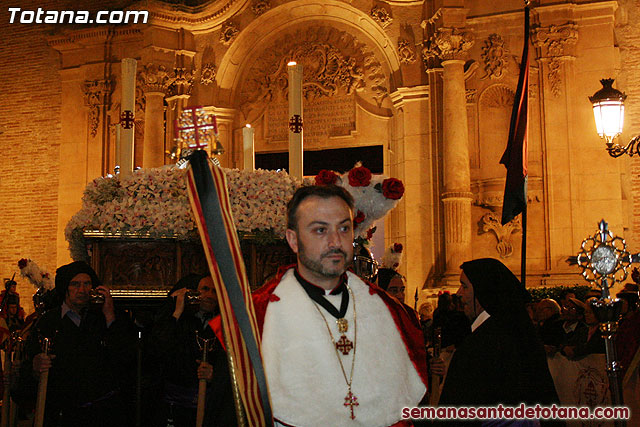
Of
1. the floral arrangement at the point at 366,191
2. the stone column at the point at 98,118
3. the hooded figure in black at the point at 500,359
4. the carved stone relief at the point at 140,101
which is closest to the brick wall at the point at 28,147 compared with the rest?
the stone column at the point at 98,118

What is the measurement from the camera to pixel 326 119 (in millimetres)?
14648

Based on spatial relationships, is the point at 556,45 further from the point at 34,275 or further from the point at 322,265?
the point at 322,265

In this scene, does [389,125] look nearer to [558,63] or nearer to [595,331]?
[558,63]

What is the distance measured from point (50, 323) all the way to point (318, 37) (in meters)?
10.3

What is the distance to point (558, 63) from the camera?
1238 cm

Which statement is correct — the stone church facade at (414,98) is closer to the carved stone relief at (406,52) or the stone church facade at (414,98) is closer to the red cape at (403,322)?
the carved stone relief at (406,52)

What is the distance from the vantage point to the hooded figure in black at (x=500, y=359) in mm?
4305

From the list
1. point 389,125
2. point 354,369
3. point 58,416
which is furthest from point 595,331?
point 389,125

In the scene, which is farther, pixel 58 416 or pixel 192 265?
pixel 192 265

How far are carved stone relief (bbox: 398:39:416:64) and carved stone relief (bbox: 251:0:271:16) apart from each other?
2.84 meters

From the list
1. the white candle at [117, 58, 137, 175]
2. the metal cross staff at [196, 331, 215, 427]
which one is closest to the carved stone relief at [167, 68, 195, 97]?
the white candle at [117, 58, 137, 175]

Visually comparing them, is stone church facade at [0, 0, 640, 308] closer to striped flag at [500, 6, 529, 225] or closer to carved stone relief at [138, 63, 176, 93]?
carved stone relief at [138, 63, 176, 93]

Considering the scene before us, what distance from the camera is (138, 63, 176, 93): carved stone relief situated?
48.4 feet

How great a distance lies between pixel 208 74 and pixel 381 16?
359 cm
